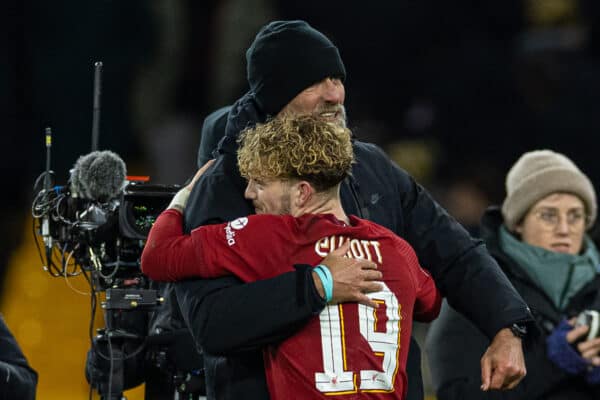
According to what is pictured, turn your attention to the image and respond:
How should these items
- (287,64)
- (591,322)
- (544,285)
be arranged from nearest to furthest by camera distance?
(287,64) < (591,322) < (544,285)

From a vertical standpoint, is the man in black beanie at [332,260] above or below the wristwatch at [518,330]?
above

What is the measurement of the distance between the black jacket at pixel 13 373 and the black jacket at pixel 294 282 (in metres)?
0.81

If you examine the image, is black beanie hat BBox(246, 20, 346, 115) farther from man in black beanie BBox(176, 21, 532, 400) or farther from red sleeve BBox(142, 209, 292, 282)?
red sleeve BBox(142, 209, 292, 282)

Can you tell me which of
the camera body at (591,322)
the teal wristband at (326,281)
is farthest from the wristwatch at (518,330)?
the camera body at (591,322)

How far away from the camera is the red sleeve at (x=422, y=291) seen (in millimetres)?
3158

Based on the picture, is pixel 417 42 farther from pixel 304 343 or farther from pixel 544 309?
pixel 304 343

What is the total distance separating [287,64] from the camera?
3.48 meters

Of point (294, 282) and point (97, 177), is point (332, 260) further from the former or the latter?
point (97, 177)

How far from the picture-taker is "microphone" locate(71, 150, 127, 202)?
3928mm

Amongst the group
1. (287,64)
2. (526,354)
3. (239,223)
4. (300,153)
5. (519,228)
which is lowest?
(526,354)

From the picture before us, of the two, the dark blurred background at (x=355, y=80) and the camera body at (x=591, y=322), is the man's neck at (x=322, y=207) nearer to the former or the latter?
the camera body at (x=591, y=322)

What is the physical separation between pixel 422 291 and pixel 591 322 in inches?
51.8

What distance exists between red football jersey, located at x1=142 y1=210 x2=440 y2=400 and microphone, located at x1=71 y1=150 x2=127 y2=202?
866 mm

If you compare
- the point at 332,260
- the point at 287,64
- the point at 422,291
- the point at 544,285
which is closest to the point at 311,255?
the point at 332,260
